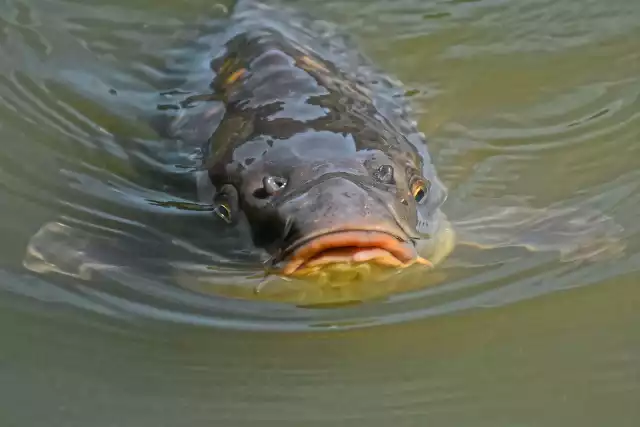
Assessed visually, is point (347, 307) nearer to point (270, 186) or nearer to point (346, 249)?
point (346, 249)

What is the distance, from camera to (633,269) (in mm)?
3887

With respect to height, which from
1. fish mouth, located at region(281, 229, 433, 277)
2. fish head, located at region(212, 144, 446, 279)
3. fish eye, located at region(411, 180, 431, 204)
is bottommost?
fish mouth, located at region(281, 229, 433, 277)

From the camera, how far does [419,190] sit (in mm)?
4125

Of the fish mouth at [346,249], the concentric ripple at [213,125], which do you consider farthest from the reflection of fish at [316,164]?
the concentric ripple at [213,125]

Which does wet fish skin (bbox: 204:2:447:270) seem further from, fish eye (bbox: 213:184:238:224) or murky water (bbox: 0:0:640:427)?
murky water (bbox: 0:0:640:427)

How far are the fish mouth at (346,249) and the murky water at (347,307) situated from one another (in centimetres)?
33

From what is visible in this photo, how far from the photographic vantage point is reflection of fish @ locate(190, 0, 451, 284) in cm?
336

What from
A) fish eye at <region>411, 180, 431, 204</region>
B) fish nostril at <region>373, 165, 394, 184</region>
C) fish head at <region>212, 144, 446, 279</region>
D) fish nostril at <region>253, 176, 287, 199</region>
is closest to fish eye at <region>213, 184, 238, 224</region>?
fish head at <region>212, 144, 446, 279</region>

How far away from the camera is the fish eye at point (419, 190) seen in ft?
13.4

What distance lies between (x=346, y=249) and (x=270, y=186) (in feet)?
1.80

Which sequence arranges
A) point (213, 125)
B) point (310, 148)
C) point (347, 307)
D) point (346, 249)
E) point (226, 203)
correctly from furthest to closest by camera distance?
point (213, 125) → point (226, 203) → point (310, 148) → point (347, 307) → point (346, 249)

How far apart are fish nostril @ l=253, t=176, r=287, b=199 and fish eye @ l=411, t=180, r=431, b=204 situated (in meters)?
0.58

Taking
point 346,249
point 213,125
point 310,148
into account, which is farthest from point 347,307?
point 213,125

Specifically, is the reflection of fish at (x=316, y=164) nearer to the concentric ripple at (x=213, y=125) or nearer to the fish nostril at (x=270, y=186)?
the fish nostril at (x=270, y=186)
